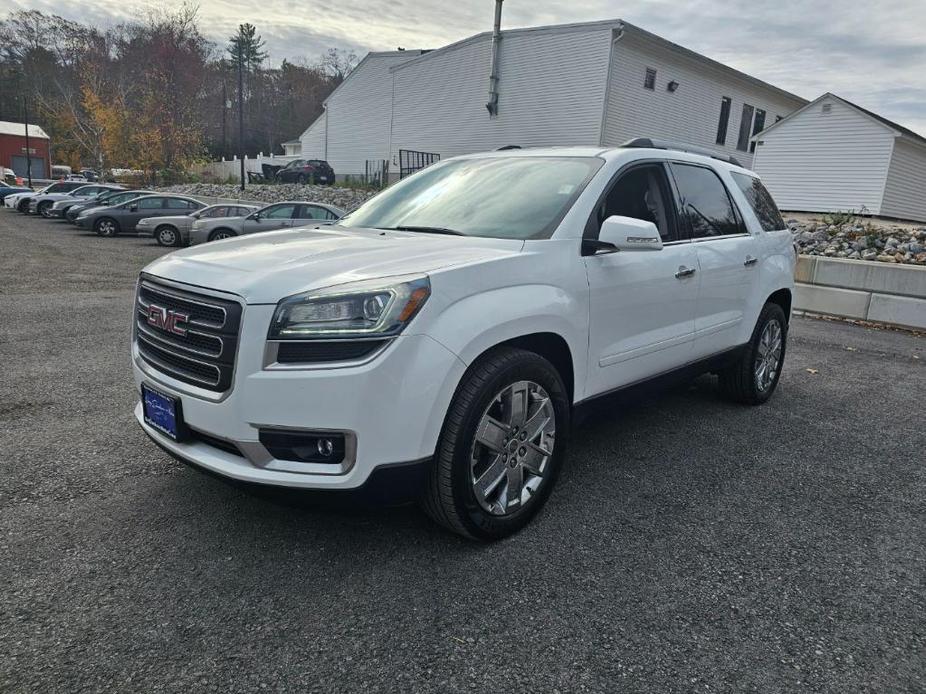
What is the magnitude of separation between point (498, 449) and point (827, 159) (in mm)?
28994

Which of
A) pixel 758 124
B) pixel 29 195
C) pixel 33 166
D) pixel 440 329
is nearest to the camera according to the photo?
pixel 440 329

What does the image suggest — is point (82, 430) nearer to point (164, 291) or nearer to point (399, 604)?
point (164, 291)

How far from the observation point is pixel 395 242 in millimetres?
3133

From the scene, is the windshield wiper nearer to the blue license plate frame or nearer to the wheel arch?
the blue license plate frame

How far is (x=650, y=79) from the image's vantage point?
2586 cm

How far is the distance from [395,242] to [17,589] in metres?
2.07

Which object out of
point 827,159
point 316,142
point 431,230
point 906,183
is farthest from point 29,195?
point 906,183

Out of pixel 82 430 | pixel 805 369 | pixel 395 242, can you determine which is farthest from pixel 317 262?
pixel 805 369

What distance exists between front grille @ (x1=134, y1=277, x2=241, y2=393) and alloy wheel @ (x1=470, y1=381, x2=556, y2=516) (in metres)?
1.05

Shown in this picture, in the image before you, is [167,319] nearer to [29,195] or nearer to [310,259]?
[310,259]

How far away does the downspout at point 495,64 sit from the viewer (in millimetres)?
26797

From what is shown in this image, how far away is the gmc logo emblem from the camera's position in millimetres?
2707

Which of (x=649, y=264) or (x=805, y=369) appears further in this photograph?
(x=805, y=369)

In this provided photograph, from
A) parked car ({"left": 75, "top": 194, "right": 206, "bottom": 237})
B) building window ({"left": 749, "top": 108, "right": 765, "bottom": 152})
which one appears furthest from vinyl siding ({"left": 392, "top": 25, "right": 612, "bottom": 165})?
parked car ({"left": 75, "top": 194, "right": 206, "bottom": 237})
